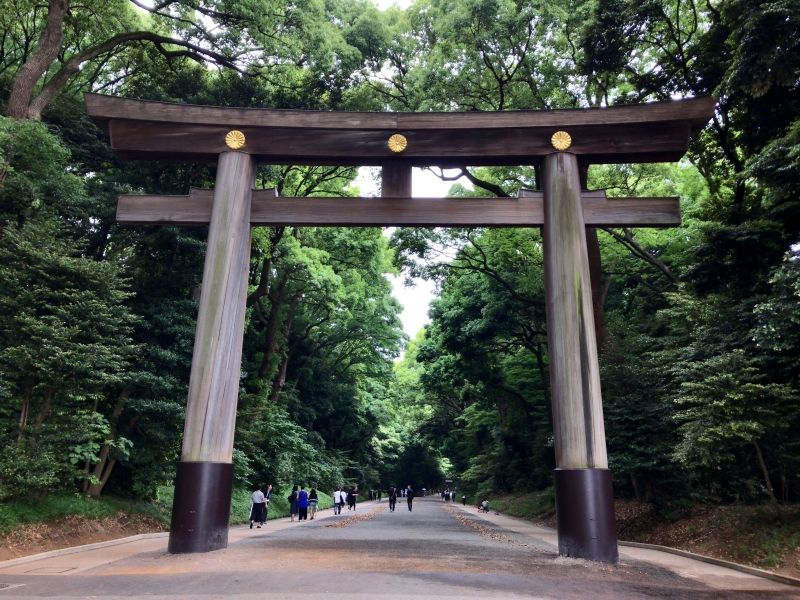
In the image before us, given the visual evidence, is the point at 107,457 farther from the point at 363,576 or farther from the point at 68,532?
the point at 363,576

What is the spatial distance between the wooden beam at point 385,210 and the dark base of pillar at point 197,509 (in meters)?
4.39

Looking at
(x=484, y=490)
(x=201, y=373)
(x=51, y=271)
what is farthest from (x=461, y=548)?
(x=484, y=490)

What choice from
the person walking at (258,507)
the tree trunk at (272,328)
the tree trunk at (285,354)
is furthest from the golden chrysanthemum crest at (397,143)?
the tree trunk at (285,354)

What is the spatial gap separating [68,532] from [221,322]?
20.3 ft

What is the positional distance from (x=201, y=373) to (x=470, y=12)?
44.4 ft

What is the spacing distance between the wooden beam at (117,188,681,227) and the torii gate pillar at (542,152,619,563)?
0.45 metres

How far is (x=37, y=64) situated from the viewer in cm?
1420

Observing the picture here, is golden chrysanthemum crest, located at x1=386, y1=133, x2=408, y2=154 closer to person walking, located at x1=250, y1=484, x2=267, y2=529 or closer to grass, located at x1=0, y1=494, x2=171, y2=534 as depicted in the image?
grass, located at x1=0, y1=494, x2=171, y2=534

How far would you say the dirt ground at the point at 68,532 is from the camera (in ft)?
31.7

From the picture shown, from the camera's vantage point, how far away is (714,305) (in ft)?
39.3

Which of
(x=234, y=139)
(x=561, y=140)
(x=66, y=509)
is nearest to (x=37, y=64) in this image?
(x=234, y=139)

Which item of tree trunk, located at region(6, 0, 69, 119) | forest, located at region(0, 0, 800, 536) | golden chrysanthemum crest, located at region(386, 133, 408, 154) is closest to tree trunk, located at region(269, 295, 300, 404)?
forest, located at region(0, 0, 800, 536)

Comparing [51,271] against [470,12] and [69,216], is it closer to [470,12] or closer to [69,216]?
[69,216]

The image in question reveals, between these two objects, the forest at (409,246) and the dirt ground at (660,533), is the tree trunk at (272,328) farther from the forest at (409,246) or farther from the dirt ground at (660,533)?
the dirt ground at (660,533)
